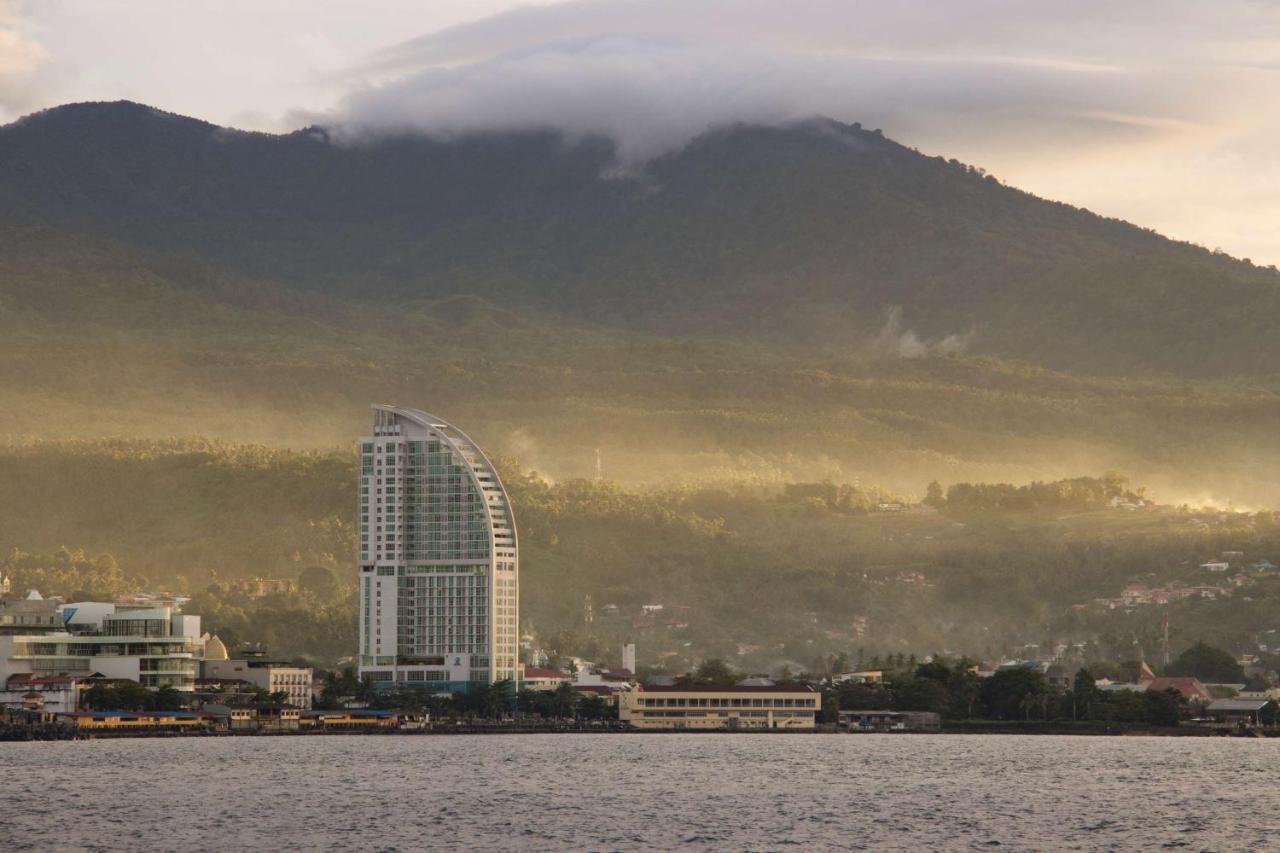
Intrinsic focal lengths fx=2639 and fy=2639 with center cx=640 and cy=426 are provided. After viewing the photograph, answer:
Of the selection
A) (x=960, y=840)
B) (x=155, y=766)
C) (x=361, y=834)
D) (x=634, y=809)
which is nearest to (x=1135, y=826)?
(x=960, y=840)

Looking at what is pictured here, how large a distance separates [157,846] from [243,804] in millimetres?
19852

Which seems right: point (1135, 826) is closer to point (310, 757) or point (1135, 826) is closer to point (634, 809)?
point (634, 809)

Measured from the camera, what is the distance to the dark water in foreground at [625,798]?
118 meters

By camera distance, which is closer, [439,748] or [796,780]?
[796,780]

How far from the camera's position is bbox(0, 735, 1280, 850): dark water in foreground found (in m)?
118

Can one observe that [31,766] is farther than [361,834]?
Yes

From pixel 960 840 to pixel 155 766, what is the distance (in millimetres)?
60756

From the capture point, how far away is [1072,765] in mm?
170750

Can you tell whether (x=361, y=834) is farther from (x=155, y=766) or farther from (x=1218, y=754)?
(x=1218, y=754)

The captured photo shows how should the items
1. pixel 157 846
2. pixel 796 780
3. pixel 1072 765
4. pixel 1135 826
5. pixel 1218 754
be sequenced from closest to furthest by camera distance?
pixel 157 846 → pixel 1135 826 → pixel 796 780 → pixel 1072 765 → pixel 1218 754

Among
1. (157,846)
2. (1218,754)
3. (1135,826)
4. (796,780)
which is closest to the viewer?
(157,846)

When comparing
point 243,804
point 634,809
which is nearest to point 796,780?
point 634,809

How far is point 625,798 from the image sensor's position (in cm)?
13838

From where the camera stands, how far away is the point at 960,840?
4646 inches
